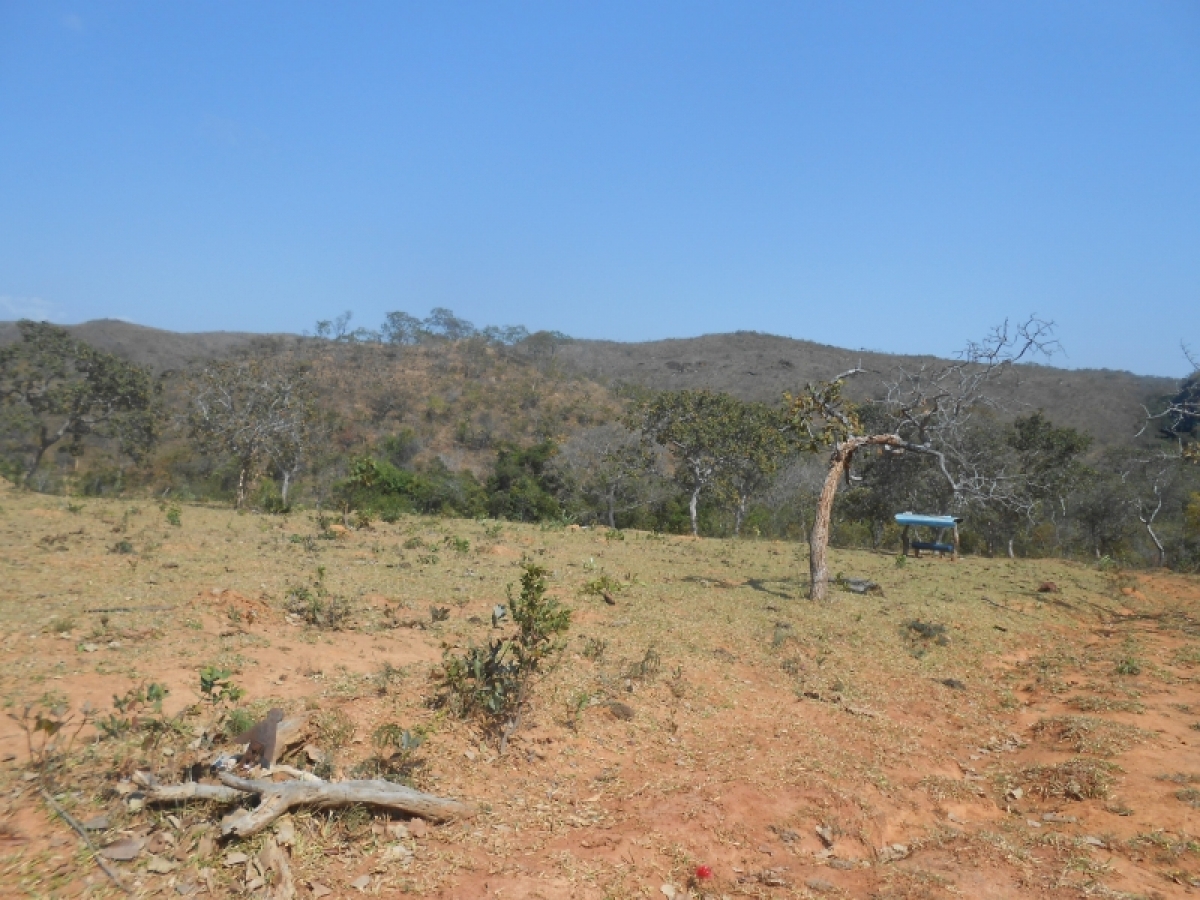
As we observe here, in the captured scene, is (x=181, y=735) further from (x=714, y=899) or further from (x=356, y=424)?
(x=356, y=424)

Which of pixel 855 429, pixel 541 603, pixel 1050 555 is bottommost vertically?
pixel 1050 555

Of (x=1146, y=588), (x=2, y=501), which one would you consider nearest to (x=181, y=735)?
(x=2, y=501)

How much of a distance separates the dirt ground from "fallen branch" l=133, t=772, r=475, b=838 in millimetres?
84

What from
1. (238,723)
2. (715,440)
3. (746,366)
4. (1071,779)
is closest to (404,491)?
(715,440)

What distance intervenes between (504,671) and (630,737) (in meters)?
1.11

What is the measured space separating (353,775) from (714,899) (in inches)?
84.9

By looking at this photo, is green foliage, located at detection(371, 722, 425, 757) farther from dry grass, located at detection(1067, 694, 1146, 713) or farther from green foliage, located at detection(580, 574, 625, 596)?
dry grass, located at detection(1067, 694, 1146, 713)

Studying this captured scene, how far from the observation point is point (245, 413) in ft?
68.3

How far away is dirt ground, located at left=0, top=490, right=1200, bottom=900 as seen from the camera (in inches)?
163

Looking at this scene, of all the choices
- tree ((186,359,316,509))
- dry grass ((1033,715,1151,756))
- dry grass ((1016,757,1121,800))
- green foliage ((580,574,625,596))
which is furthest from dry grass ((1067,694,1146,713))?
tree ((186,359,316,509))

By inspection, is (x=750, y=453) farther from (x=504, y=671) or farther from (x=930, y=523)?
(x=504, y=671)

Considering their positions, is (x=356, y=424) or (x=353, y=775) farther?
(x=356, y=424)

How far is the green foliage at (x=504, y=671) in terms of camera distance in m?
5.72

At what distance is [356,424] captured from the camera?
4381 centimetres
